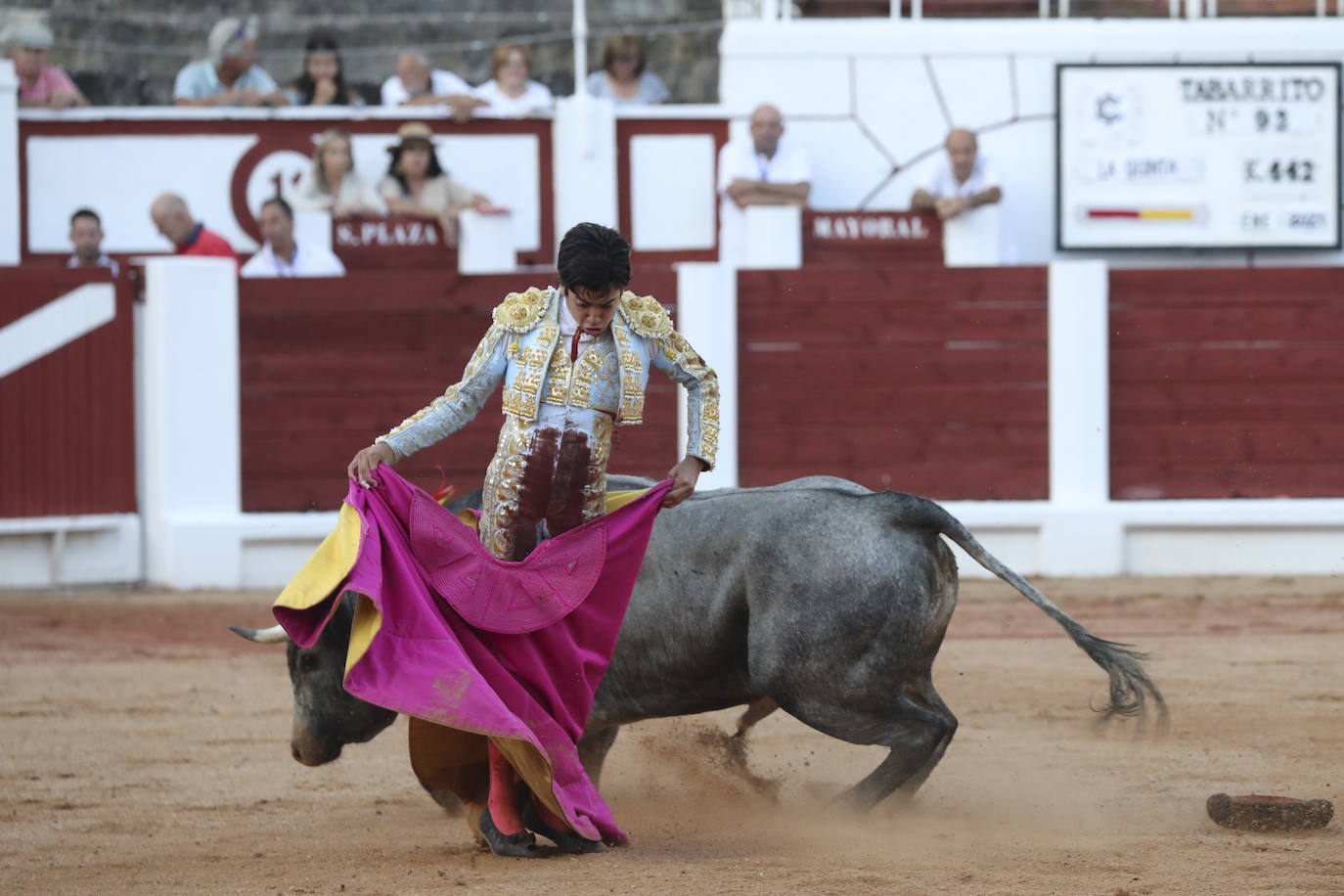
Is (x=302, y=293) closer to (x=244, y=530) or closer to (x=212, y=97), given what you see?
(x=244, y=530)

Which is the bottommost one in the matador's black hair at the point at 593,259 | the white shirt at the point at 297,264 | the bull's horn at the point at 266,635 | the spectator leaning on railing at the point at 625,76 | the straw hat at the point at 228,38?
the bull's horn at the point at 266,635

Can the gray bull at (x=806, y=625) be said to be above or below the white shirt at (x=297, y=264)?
below

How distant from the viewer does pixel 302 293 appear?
24.6 ft

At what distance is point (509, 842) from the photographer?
3.18 meters

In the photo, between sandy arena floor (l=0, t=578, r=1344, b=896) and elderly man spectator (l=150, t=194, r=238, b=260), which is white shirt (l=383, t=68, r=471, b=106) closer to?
elderly man spectator (l=150, t=194, r=238, b=260)

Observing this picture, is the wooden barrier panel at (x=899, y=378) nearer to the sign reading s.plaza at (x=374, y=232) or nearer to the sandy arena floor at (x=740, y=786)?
the sandy arena floor at (x=740, y=786)

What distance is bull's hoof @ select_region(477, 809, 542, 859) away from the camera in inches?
125

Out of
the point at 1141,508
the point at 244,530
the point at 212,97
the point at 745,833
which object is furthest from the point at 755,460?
the point at 745,833

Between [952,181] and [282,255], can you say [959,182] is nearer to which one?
[952,181]

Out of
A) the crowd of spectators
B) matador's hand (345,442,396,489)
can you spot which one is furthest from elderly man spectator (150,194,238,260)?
matador's hand (345,442,396,489)

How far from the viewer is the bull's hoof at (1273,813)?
3.23 meters

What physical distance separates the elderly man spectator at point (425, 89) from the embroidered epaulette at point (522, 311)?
5.65m

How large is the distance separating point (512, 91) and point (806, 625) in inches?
239

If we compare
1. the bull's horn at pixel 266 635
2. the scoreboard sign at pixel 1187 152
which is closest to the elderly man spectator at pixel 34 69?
the scoreboard sign at pixel 1187 152
